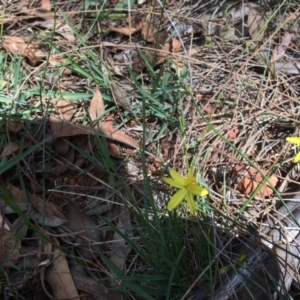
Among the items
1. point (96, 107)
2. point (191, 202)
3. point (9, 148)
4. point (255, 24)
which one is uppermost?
point (255, 24)

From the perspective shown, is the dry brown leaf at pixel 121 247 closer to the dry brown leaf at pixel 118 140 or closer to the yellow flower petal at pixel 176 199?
the dry brown leaf at pixel 118 140

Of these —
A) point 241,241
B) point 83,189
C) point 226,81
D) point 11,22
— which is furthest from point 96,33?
point 241,241

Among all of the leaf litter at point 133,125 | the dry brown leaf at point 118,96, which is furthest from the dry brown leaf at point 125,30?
the dry brown leaf at point 118,96

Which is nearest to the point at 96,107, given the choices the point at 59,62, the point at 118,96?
the point at 118,96

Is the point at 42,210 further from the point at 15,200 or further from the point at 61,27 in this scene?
the point at 61,27

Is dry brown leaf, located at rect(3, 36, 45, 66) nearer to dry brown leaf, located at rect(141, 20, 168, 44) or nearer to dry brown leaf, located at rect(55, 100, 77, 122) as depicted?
dry brown leaf, located at rect(55, 100, 77, 122)

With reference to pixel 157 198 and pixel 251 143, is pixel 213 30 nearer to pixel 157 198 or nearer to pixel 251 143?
pixel 251 143
